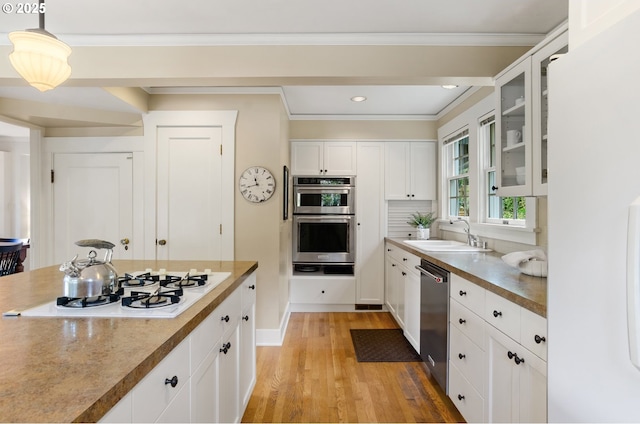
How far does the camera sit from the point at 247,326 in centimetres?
202

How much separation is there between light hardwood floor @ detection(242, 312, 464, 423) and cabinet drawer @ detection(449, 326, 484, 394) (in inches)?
15.6

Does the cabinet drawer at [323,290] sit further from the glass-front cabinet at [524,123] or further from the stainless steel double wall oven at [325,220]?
the glass-front cabinet at [524,123]

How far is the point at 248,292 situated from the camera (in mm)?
2057

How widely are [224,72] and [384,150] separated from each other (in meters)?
2.39

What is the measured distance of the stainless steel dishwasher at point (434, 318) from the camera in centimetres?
217

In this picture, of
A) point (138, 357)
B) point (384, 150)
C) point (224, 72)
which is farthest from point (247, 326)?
point (384, 150)

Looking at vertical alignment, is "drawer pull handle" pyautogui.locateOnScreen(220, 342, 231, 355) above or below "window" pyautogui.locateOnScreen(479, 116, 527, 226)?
below

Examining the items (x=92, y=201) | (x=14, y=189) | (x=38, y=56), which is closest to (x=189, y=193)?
(x=92, y=201)

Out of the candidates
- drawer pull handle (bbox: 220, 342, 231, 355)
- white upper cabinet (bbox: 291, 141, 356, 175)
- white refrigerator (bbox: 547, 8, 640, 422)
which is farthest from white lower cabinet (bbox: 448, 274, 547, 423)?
white upper cabinet (bbox: 291, 141, 356, 175)

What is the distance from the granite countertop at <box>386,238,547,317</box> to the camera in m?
1.33

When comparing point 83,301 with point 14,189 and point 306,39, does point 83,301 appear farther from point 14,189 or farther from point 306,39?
point 14,189

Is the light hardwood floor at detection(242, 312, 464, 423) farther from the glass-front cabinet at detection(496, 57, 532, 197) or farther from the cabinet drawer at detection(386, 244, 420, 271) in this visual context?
the glass-front cabinet at detection(496, 57, 532, 197)

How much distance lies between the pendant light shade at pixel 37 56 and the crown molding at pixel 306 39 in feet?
2.57

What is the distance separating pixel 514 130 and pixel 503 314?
118 centimetres
